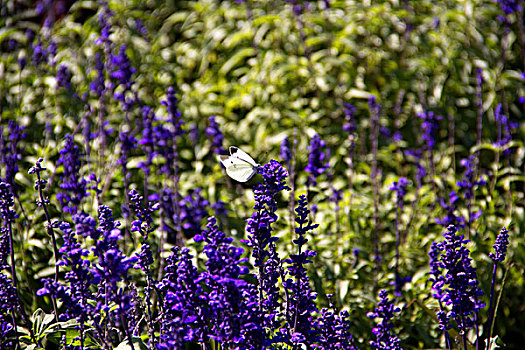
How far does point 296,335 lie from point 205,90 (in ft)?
14.4

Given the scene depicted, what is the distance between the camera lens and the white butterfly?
2723 millimetres

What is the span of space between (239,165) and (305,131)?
9.44 feet

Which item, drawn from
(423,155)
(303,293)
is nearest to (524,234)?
(423,155)

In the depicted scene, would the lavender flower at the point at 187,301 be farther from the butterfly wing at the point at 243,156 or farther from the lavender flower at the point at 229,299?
the butterfly wing at the point at 243,156

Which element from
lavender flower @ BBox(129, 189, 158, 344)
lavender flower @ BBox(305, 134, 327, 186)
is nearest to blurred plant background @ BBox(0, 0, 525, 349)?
lavender flower @ BBox(305, 134, 327, 186)

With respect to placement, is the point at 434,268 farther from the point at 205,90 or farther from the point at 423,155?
the point at 205,90

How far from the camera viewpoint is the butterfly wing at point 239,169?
2.77 meters

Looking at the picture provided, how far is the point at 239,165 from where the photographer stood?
9.27ft

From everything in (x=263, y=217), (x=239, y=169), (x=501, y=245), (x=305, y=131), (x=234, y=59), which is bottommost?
(x=305, y=131)

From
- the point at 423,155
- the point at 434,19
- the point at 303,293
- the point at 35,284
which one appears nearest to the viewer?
the point at 303,293

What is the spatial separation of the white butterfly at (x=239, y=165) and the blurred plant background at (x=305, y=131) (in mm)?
757

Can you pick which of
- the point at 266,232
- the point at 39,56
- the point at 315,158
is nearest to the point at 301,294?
the point at 266,232

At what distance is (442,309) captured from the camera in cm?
268

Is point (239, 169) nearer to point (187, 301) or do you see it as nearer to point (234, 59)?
point (187, 301)
